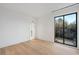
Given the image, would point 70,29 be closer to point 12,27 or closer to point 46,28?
point 46,28

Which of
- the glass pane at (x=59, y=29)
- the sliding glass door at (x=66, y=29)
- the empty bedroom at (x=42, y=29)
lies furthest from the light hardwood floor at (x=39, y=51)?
the glass pane at (x=59, y=29)

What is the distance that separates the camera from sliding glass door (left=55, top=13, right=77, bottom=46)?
175 inches

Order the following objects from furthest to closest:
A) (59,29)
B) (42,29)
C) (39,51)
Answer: (42,29) < (59,29) < (39,51)

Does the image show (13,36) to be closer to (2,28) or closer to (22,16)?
(2,28)

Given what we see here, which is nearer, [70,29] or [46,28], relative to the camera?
[70,29]

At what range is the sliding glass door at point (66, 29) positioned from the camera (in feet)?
14.6

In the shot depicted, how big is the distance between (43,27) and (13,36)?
8.91 feet

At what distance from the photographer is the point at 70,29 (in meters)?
4.70

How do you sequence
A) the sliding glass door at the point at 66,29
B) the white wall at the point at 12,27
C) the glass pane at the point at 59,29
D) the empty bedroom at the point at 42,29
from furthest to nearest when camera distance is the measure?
the glass pane at the point at 59,29
the sliding glass door at the point at 66,29
the white wall at the point at 12,27
the empty bedroom at the point at 42,29

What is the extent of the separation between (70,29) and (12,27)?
3299mm

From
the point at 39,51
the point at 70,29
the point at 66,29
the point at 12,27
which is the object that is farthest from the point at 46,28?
the point at 39,51

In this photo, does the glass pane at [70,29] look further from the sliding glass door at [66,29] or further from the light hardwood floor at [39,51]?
the light hardwood floor at [39,51]

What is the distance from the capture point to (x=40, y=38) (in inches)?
273

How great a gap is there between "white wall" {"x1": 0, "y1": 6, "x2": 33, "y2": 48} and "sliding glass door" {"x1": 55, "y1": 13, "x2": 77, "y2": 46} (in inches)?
88.2
